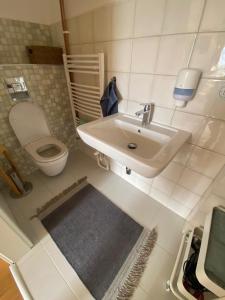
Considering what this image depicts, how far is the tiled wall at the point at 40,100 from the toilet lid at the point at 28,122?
0.06m

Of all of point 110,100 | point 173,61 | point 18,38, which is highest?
point 18,38

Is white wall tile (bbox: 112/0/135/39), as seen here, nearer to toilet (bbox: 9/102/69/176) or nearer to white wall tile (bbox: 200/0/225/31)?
white wall tile (bbox: 200/0/225/31)

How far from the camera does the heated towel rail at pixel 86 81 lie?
1.29m

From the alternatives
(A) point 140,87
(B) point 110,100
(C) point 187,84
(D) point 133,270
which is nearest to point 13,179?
(B) point 110,100

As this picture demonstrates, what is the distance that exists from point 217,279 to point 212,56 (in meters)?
1.09

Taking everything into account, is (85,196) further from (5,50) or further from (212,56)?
(5,50)

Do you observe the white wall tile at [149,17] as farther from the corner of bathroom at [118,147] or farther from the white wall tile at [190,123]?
the white wall tile at [190,123]

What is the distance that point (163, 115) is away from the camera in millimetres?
1087

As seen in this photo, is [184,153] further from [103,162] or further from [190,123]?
[103,162]

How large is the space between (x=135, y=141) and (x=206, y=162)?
0.54 m

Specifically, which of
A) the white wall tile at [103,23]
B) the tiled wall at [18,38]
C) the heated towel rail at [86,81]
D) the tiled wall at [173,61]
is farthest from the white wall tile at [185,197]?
the tiled wall at [18,38]

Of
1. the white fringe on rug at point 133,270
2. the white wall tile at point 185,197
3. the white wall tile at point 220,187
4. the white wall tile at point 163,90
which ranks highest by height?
the white wall tile at point 163,90

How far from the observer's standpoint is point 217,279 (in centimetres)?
63

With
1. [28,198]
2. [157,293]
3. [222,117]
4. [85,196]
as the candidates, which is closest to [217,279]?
[157,293]
